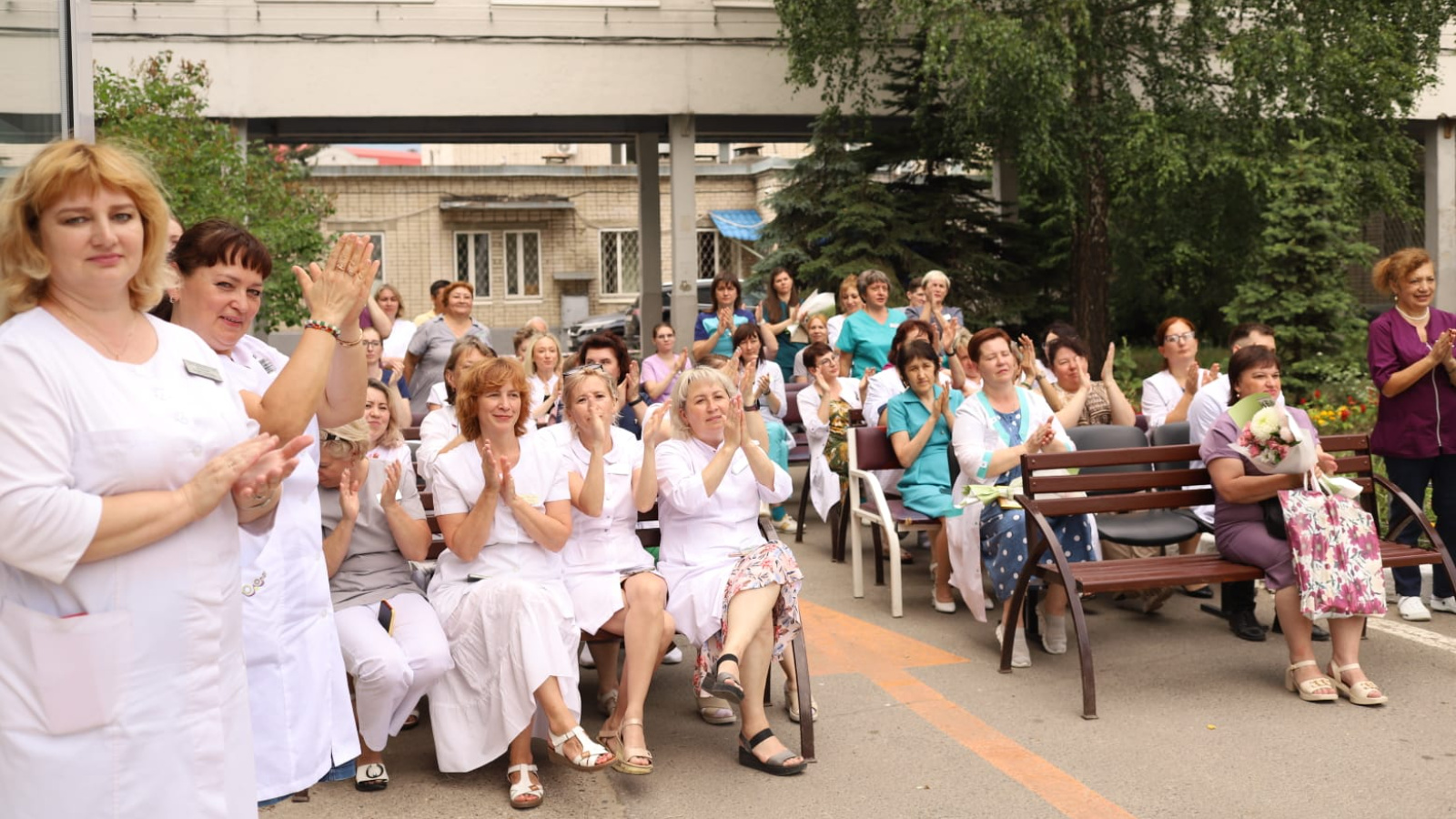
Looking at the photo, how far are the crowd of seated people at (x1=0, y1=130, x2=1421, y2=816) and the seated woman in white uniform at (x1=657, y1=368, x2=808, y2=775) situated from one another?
1cm

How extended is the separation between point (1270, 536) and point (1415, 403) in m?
1.72

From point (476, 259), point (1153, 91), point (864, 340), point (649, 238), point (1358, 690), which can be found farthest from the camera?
point (476, 259)

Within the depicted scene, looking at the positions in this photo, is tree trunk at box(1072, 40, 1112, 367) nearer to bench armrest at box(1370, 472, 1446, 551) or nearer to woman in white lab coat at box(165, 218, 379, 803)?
bench armrest at box(1370, 472, 1446, 551)

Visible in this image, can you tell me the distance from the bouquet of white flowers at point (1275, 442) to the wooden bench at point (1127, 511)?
1.62ft

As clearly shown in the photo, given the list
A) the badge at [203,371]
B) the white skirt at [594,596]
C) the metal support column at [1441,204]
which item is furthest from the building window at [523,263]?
the badge at [203,371]

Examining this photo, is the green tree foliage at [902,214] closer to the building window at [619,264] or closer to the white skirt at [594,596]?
the white skirt at [594,596]

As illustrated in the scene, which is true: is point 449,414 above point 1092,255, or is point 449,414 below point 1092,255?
below

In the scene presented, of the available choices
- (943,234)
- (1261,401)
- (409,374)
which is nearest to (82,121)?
(1261,401)

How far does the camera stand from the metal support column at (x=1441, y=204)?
73.4 feet

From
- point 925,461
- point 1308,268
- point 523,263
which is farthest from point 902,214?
point 523,263

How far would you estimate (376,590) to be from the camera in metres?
5.19

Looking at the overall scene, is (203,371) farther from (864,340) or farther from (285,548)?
(864,340)

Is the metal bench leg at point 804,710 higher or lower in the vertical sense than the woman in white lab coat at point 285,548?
lower

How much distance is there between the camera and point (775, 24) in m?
19.5
